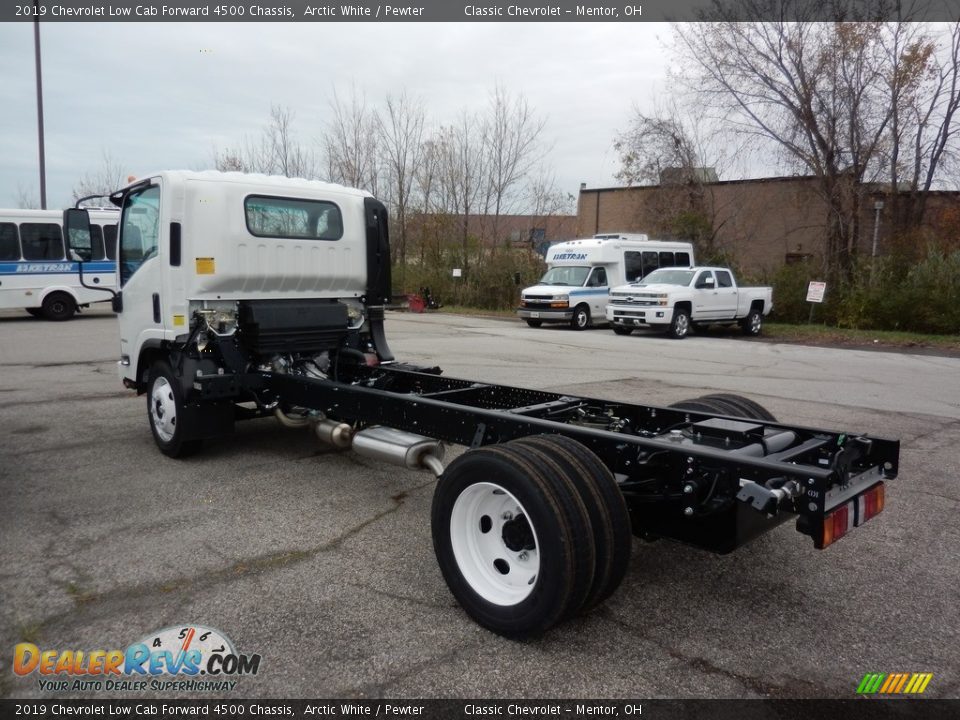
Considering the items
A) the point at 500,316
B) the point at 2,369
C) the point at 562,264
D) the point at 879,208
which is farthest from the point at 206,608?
the point at 879,208

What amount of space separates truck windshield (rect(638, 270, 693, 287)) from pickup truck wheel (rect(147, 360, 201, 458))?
659 inches

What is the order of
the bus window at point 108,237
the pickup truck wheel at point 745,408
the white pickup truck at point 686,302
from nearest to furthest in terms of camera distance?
the pickup truck wheel at point 745,408
the white pickup truck at point 686,302
the bus window at point 108,237

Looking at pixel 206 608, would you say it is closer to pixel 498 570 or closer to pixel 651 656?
pixel 498 570

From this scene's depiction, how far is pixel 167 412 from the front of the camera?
6426mm

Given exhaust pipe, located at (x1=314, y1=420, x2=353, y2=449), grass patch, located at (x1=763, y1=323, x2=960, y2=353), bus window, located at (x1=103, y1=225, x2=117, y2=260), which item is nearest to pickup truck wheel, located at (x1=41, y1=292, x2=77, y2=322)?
bus window, located at (x1=103, y1=225, x2=117, y2=260)

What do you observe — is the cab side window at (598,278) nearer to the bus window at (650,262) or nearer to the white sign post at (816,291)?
the bus window at (650,262)

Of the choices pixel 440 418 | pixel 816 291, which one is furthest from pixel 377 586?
pixel 816 291

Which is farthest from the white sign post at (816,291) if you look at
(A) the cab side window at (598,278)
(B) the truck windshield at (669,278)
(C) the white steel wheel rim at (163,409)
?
(C) the white steel wheel rim at (163,409)

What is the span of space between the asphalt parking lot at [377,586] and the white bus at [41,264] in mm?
16396

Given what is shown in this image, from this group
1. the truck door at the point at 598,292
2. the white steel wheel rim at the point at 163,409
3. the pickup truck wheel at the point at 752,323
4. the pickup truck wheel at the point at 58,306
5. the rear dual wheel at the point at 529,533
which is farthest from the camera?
the truck door at the point at 598,292

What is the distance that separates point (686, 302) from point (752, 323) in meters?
3.05

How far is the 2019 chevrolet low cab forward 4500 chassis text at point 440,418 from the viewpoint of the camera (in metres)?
3.24

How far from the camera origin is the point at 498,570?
3.66m

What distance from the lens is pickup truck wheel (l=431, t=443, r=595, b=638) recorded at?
3162mm
